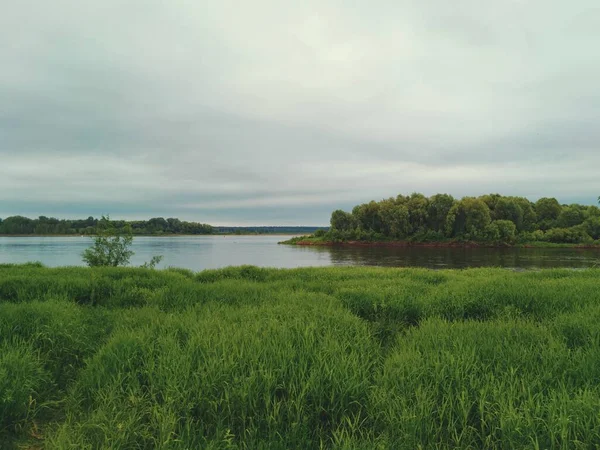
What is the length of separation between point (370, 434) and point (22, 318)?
6.12m

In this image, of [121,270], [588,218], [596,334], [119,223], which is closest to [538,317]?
[596,334]

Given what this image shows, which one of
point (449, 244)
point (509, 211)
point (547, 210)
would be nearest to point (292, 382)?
point (449, 244)

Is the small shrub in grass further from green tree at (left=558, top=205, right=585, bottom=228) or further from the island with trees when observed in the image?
green tree at (left=558, top=205, right=585, bottom=228)

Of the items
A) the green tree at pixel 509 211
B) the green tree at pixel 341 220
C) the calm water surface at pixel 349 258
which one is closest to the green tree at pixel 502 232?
the green tree at pixel 509 211

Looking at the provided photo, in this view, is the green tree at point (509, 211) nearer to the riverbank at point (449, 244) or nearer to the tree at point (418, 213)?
the riverbank at point (449, 244)

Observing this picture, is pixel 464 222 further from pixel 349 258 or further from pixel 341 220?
pixel 349 258

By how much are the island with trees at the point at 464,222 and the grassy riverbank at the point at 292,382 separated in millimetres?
84615

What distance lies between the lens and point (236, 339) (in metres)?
4.49

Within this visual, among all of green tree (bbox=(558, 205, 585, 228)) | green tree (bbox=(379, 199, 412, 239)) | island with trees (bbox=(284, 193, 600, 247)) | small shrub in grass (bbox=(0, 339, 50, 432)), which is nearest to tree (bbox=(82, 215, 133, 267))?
small shrub in grass (bbox=(0, 339, 50, 432))

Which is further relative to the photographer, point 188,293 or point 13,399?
point 188,293

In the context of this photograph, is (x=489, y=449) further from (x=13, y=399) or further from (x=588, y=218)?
(x=588, y=218)

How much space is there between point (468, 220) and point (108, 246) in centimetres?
8212

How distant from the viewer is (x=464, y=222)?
8494 cm

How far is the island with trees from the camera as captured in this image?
80750 mm
